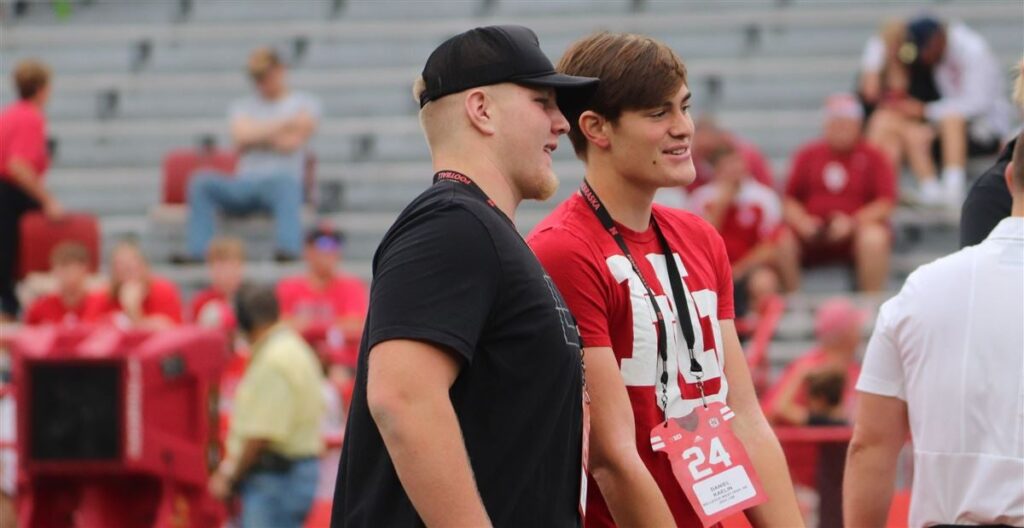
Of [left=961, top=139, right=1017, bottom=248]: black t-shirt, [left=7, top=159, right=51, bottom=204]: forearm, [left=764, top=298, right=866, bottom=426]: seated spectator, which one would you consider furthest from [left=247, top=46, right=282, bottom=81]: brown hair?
[left=961, top=139, right=1017, bottom=248]: black t-shirt

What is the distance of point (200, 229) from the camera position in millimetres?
12562

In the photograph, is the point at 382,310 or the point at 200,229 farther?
the point at 200,229

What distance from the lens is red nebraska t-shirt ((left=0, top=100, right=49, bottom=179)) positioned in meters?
11.8

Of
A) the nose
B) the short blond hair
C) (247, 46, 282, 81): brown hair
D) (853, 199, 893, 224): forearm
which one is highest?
the nose

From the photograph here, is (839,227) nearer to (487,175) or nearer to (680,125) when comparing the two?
(680,125)

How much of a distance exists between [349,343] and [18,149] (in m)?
2.97

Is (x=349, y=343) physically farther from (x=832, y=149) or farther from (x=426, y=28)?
(x=426, y=28)

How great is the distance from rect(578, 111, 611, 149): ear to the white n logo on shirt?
10.2 inches

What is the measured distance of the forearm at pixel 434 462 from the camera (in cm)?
284

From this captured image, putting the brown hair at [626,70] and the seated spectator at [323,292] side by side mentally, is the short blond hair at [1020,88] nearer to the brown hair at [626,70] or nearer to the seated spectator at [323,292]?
the brown hair at [626,70]

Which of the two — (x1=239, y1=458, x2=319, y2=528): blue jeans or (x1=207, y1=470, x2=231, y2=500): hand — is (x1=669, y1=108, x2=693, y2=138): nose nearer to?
(x1=239, y1=458, x2=319, y2=528): blue jeans

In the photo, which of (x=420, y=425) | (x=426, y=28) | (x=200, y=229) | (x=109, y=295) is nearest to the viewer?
(x=420, y=425)

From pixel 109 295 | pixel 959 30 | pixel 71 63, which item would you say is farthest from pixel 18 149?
pixel 959 30

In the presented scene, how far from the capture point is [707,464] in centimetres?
356
